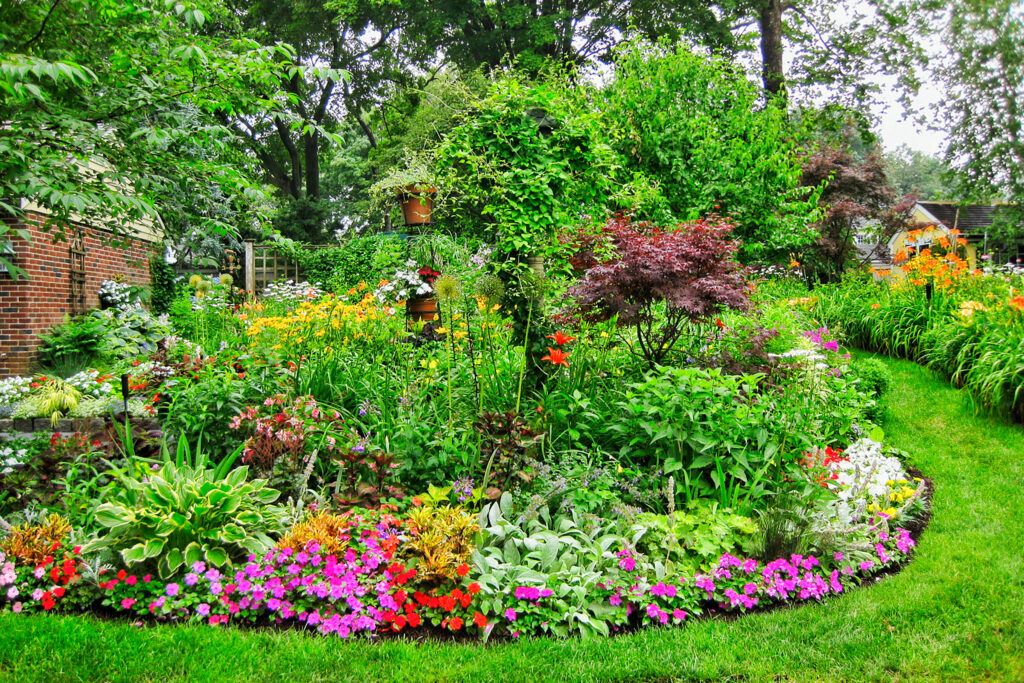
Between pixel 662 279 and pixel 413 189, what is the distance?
3.63m

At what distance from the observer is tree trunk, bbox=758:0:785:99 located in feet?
43.5

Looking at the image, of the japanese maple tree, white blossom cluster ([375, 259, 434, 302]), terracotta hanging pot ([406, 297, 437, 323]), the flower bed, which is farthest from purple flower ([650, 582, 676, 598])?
terracotta hanging pot ([406, 297, 437, 323])

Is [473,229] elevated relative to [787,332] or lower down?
elevated

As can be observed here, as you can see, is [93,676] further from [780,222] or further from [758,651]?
[780,222]

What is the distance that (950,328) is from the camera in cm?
634

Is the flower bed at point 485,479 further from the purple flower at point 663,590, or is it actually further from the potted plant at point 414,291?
the potted plant at point 414,291

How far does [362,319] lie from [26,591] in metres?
3.00

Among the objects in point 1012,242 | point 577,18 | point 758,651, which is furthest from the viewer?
point 577,18

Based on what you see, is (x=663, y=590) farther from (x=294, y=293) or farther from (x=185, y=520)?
(x=294, y=293)

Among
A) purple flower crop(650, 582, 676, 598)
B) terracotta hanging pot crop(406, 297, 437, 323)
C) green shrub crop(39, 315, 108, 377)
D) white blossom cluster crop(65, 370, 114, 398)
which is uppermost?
terracotta hanging pot crop(406, 297, 437, 323)

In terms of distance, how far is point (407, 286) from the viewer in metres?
7.22

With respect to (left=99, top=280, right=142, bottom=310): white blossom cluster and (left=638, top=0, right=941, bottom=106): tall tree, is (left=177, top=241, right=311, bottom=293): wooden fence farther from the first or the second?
(left=638, top=0, right=941, bottom=106): tall tree

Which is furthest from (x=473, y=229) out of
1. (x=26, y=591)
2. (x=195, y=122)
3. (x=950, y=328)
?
(x=950, y=328)

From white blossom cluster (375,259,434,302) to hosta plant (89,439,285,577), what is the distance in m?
3.73
